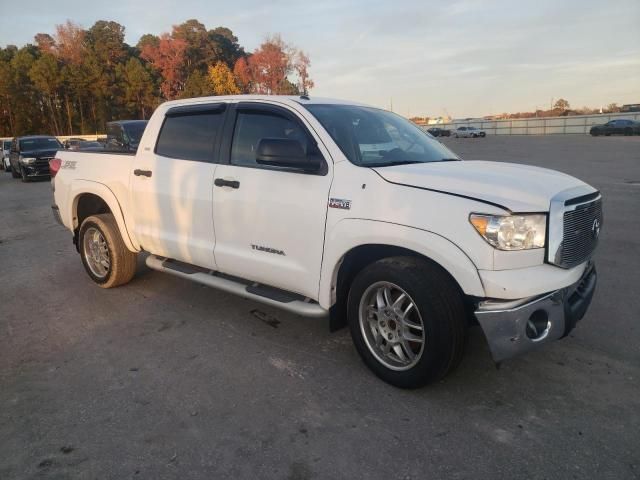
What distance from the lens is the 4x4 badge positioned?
334cm

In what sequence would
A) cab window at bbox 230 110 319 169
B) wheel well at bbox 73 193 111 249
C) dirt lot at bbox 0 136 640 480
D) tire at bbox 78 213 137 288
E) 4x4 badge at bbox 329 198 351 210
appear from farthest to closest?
1. wheel well at bbox 73 193 111 249
2. tire at bbox 78 213 137 288
3. cab window at bbox 230 110 319 169
4. 4x4 badge at bbox 329 198 351 210
5. dirt lot at bbox 0 136 640 480

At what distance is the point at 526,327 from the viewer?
9.33ft

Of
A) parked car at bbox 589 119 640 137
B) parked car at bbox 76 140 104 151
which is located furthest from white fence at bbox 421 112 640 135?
parked car at bbox 76 140 104 151

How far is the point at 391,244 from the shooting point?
3.14 meters

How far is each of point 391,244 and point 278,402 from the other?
1242mm

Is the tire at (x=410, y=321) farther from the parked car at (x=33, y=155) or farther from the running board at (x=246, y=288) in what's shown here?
the parked car at (x=33, y=155)

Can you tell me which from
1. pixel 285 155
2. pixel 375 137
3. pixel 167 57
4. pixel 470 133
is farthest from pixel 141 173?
pixel 167 57

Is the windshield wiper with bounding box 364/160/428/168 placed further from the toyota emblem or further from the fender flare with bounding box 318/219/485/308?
the toyota emblem

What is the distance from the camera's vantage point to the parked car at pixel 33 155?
2022cm

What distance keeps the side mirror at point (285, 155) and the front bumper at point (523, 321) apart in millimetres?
1483

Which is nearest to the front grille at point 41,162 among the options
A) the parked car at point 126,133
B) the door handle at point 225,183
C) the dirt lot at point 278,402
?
the parked car at point 126,133

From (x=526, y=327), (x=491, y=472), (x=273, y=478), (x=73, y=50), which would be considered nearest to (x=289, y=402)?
(x=273, y=478)

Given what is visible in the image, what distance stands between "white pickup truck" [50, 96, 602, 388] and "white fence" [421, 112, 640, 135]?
44.9 m

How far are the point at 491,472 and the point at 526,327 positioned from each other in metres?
0.81
